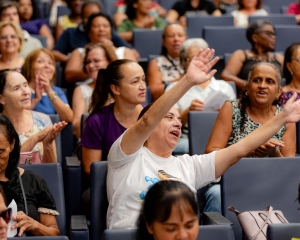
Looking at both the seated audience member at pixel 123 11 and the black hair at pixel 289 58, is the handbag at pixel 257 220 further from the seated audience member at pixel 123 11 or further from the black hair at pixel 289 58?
the seated audience member at pixel 123 11

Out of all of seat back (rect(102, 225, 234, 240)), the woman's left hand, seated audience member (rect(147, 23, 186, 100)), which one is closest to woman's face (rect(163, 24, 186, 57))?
seated audience member (rect(147, 23, 186, 100))

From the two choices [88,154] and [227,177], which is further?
[88,154]

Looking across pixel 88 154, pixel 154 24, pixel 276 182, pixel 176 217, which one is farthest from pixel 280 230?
pixel 154 24

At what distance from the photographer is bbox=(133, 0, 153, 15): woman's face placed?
523cm

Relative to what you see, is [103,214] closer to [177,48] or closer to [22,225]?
[22,225]

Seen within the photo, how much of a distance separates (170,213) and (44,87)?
6.56 feet

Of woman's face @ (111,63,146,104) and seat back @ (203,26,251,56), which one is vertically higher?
woman's face @ (111,63,146,104)

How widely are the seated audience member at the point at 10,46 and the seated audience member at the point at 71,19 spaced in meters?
1.18

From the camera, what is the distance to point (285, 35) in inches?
199

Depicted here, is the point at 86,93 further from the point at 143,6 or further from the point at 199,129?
the point at 143,6

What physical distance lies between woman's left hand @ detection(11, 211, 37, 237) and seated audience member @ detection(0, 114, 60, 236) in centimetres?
3

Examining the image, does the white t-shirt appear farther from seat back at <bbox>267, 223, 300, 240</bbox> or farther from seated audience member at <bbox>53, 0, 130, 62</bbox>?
seated audience member at <bbox>53, 0, 130, 62</bbox>

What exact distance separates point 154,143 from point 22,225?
0.57 m

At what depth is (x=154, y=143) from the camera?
8.34 ft
